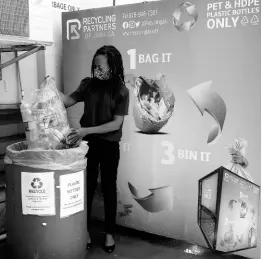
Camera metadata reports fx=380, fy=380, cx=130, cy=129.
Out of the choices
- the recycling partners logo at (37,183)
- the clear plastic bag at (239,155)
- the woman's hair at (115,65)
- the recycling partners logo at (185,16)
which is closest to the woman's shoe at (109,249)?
the recycling partners logo at (37,183)

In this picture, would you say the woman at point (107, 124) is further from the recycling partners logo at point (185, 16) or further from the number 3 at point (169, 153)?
the recycling partners logo at point (185, 16)

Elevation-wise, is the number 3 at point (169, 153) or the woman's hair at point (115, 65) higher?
the woman's hair at point (115, 65)

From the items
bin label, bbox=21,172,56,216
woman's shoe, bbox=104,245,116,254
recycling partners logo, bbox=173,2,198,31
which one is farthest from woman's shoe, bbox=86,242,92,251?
recycling partners logo, bbox=173,2,198,31

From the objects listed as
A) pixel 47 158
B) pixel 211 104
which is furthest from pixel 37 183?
pixel 211 104

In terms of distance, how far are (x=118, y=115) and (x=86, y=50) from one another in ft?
2.07

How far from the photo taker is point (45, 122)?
8.14ft

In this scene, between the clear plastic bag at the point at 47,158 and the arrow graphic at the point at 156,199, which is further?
the arrow graphic at the point at 156,199

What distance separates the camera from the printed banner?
2.48 meters

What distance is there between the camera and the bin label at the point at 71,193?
2.36 meters

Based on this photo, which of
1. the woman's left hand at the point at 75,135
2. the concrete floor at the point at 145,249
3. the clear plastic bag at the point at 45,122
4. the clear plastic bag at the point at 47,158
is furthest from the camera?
the concrete floor at the point at 145,249

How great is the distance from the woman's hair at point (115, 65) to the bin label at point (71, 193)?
0.75 meters

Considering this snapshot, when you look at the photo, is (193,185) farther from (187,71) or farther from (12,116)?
(12,116)

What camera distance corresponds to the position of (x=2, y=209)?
9.39 feet

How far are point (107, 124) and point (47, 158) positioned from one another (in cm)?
62
